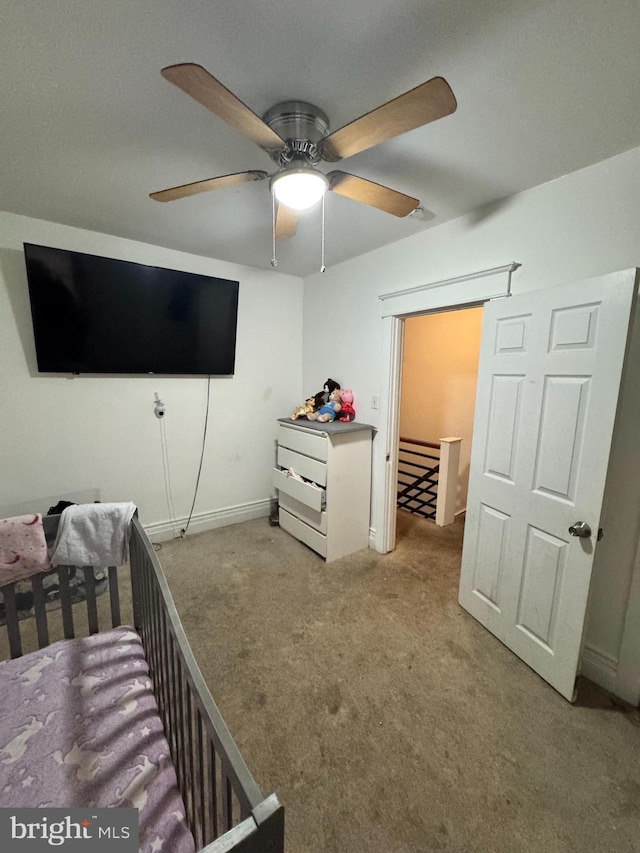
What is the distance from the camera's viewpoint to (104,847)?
Answer: 679 mm

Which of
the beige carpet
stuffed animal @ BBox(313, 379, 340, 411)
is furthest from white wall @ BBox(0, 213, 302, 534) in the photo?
the beige carpet

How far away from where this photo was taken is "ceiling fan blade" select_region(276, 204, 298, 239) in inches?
61.2

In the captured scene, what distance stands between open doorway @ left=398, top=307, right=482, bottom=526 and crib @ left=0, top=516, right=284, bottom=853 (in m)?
2.70

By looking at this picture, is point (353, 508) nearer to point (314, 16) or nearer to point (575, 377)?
point (575, 377)

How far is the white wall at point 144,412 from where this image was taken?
7.29 ft

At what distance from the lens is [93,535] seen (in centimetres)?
137

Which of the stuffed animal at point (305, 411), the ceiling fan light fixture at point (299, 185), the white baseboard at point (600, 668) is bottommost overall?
the white baseboard at point (600, 668)

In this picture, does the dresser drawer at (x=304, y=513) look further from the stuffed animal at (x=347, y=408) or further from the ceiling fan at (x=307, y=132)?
the ceiling fan at (x=307, y=132)

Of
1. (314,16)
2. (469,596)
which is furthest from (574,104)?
(469,596)

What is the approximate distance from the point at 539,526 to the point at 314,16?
6.76 ft

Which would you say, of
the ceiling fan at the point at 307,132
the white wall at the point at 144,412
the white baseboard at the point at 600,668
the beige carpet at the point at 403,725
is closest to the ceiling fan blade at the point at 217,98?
the ceiling fan at the point at 307,132

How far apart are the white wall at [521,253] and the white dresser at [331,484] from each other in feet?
0.68

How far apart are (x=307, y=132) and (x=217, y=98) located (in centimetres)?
46

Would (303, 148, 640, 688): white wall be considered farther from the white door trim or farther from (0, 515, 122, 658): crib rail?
(0, 515, 122, 658): crib rail
